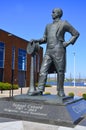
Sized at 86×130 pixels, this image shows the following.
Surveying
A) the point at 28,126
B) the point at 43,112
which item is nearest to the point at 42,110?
the point at 43,112

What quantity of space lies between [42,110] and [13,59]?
35239 millimetres

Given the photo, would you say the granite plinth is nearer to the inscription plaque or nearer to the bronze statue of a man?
the inscription plaque

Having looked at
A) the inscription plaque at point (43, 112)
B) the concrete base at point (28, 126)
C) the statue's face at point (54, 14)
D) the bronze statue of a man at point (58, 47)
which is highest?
the statue's face at point (54, 14)

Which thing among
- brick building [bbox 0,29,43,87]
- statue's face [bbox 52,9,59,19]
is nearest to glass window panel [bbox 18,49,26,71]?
A: brick building [bbox 0,29,43,87]

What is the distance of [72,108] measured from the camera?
701 cm

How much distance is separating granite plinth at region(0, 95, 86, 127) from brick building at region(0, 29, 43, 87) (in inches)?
1116

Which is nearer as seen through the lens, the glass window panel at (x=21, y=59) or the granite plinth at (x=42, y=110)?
the granite plinth at (x=42, y=110)

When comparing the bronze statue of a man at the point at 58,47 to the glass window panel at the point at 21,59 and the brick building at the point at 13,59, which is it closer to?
the brick building at the point at 13,59

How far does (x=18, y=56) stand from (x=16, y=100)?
36506 mm

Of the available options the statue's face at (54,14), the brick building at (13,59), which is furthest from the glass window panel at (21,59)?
the statue's face at (54,14)

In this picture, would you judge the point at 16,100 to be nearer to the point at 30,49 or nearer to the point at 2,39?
the point at 30,49

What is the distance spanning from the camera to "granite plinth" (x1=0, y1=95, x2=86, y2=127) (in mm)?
6496

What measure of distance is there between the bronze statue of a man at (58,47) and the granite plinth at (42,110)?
0.70m

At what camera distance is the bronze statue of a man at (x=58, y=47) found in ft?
25.3
